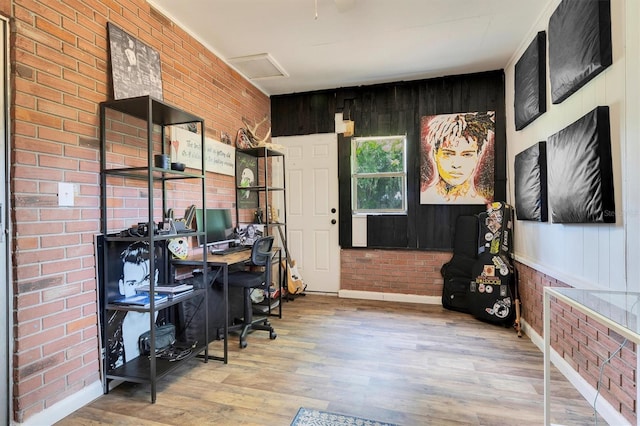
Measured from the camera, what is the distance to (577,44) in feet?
6.59

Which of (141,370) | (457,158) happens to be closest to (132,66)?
(141,370)

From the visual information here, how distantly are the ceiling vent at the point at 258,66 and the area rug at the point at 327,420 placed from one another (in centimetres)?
322

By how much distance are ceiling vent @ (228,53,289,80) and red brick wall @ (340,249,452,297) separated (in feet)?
7.88

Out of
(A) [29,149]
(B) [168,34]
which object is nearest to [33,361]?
(A) [29,149]

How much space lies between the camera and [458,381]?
2193 millimetres

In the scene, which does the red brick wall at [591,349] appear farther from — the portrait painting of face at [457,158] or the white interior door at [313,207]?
the white interior door at [313,207]

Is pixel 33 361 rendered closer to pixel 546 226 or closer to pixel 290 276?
pixel 290 276

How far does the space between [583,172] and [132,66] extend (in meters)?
3.05

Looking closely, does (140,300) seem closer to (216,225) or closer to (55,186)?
(55,186)

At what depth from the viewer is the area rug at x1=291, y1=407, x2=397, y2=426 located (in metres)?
1.76

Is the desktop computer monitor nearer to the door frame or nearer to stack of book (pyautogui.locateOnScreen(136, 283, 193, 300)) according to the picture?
stack of book (pyautogui.locateOnScreen(136, 283, 193, 300))

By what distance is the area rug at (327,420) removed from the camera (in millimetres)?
1758

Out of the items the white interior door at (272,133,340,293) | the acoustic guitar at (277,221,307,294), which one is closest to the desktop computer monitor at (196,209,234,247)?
the acoustic guitar at (277,221,307,294)

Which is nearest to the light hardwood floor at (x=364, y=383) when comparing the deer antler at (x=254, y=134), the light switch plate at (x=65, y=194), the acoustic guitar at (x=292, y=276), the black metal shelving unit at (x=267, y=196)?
the black metal shelving unit at (x=267, y=196)
